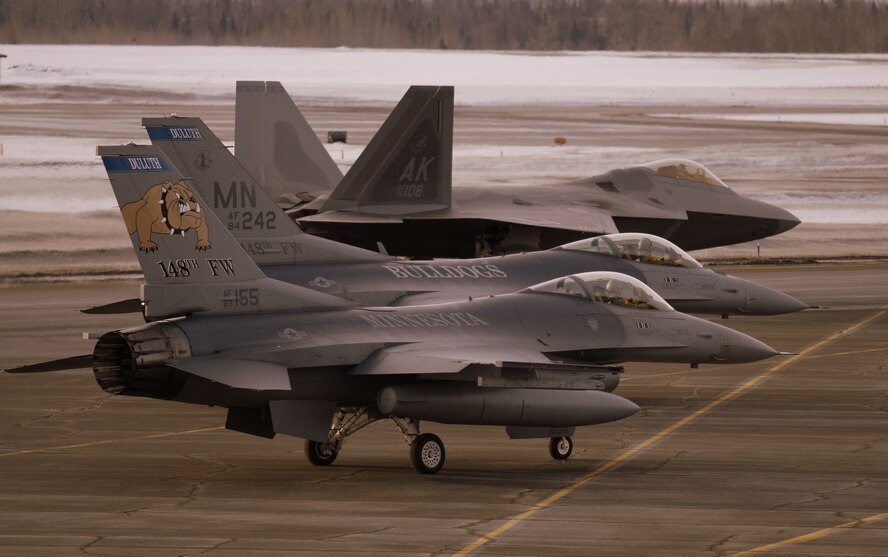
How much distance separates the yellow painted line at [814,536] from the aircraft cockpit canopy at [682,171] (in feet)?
61.4

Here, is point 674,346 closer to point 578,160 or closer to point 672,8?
point 578,160

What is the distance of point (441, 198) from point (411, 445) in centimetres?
1389

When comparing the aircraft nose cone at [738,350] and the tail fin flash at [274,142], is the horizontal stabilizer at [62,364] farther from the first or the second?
the tail fin flash at [274,142]

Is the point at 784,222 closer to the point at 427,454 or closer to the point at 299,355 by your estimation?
the point at 427,454

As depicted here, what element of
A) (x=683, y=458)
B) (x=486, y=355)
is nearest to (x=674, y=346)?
(x=683, y=458)

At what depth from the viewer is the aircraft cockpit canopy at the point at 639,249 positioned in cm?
2588

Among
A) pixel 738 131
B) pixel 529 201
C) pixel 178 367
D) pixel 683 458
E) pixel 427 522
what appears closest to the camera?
pixel 427 522

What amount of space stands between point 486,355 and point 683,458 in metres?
2.97

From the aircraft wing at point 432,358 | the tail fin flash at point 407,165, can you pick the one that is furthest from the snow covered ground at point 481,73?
the aircraft wing at point 432,358

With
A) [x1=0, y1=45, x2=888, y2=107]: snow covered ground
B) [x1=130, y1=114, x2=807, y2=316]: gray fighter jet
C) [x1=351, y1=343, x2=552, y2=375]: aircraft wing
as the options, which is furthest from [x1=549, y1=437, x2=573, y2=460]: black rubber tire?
[x1=0, y1=45, x2=888, y2=107]: snow covered ground

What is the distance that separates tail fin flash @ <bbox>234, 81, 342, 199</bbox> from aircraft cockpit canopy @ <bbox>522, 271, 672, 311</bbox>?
13.6 meters

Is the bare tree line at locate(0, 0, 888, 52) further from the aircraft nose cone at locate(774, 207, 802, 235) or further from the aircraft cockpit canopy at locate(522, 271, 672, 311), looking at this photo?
the aircraft cockpit canopy at locate(522, 271, 672, 311)

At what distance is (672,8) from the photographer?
191750mm

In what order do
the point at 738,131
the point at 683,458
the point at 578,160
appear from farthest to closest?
the point at 738,131, the point at 578,160, the point at 683,458
